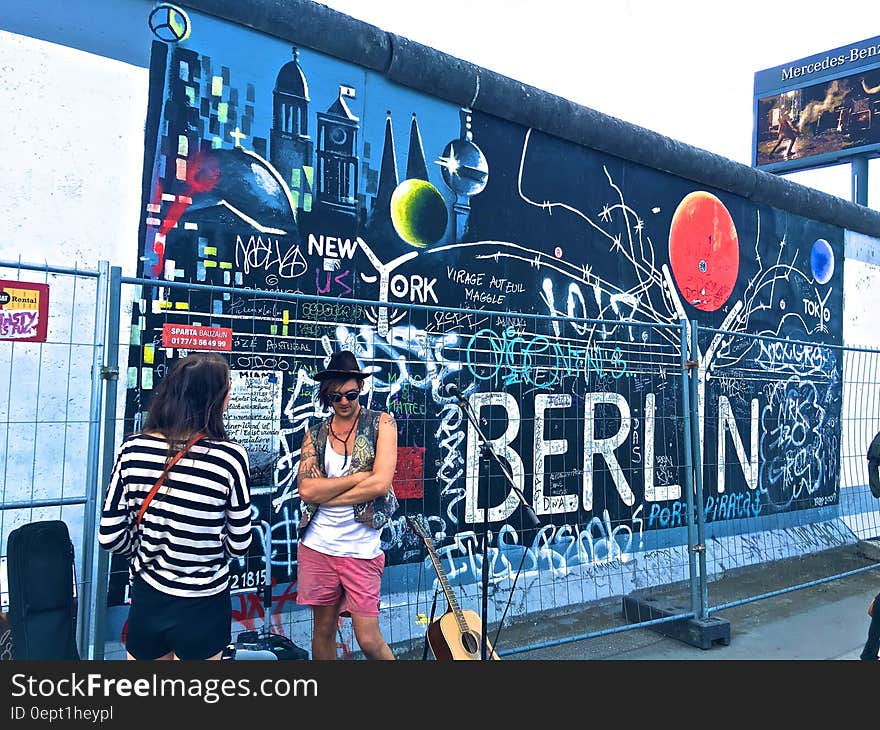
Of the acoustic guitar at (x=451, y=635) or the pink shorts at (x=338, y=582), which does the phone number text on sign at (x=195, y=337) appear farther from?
the acoustic guitar at (x=451, y=635)

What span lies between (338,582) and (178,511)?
1.16 metres

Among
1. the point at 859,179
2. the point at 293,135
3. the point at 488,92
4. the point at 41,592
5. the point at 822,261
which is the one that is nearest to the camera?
the point at 41,592

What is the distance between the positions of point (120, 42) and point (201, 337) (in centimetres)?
183

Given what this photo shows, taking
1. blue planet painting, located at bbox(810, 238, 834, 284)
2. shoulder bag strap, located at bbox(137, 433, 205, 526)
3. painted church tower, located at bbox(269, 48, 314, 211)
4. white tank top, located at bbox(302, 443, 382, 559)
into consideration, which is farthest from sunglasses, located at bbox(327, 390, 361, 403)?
blue planet painting, located at bbox(810, 238, 834, 284)

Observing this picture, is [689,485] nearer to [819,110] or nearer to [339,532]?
[339,532]

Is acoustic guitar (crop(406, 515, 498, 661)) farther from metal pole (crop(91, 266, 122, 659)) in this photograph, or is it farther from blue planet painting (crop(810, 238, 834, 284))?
blue planet painting (crop(810, 238, 834, 284))

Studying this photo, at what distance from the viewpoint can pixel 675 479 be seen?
738cm

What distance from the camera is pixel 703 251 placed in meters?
8.10

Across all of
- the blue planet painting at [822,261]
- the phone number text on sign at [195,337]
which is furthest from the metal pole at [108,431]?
the blue planet painting at [822,261]

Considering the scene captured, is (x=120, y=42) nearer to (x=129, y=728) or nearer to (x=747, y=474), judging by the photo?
(x=129, y=728)

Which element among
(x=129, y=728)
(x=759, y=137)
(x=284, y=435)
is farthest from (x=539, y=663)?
(x=759, y=137)

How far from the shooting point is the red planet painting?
784cm

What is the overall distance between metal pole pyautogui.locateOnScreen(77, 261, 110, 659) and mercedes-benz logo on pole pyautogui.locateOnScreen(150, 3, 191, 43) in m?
1.84

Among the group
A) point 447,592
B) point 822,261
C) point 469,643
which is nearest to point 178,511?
point 447,592
